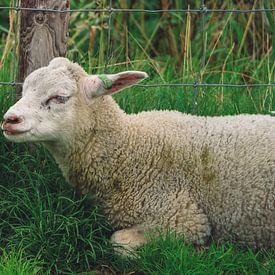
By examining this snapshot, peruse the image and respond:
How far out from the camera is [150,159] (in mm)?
4844

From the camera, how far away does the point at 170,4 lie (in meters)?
8.32

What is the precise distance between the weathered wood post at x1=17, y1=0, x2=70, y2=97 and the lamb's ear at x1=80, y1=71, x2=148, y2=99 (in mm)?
552

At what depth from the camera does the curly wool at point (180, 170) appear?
15.3ft

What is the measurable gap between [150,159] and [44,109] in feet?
2.29

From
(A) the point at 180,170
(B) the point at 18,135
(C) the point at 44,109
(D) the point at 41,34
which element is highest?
(D) the point at 41,34

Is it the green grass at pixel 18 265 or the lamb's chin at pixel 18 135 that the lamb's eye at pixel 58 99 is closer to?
the lamb's chin at pixel 18 135

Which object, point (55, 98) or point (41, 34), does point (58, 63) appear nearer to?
point (55, 98)

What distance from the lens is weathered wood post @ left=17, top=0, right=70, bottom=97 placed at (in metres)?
5.18

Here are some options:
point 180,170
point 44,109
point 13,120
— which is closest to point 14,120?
point 13,120

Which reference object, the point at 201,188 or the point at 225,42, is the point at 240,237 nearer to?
the point at 201,188

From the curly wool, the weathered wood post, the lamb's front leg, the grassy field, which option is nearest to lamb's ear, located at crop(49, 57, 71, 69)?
the curly wool

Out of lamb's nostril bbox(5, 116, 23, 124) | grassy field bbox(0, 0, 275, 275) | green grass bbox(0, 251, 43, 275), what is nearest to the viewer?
green grass bbox(0, 251, 43, 275)

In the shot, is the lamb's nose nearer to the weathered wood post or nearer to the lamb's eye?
the lamb's eye

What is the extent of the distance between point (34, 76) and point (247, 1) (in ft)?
11.0
